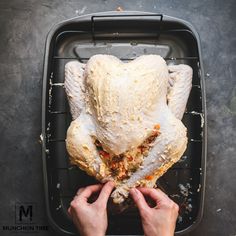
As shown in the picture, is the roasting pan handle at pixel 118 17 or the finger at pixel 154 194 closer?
the finger at pixel 154 194

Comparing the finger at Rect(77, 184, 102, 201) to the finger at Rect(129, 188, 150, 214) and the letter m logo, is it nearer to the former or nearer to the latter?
the finger at Rect(129, 188, 150, 214)

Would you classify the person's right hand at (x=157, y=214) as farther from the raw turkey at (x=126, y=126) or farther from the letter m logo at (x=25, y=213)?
the letter m logo at (x=25, y=213)

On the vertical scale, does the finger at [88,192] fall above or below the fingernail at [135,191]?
below

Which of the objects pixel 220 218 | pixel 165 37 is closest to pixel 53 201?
pixel 220 218

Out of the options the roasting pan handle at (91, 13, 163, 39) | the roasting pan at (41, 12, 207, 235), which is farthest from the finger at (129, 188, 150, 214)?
the roasting pan handle at (91, 13, 163, 39)

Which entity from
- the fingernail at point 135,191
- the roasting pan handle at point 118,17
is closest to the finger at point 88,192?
the fingernail at point 135,191

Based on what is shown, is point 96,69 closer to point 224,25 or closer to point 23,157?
point 23,157
